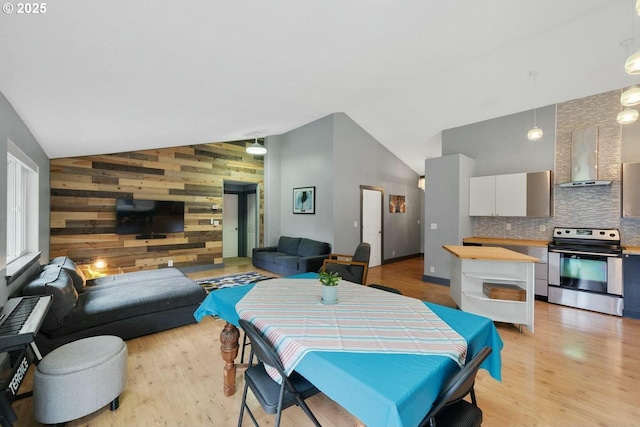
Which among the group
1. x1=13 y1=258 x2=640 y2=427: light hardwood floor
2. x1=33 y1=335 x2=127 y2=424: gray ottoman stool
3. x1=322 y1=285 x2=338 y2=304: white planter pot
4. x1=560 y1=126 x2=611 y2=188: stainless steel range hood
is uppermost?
x1=560 y1=126 x2=611 y2=188: stainless steel range hood

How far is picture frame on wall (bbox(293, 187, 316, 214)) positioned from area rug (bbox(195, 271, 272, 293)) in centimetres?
178

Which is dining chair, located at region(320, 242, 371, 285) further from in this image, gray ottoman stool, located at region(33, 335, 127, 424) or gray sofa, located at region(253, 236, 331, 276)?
gray ottoman stool, located at region(33, 335, 127, 424)

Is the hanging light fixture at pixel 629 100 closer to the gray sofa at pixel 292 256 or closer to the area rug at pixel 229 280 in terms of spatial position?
the gray sofa at pixel 292 256

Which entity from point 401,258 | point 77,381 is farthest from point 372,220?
point 77,381

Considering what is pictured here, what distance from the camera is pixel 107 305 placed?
2807 mm

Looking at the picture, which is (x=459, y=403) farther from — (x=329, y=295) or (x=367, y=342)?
(x=329, y=295)

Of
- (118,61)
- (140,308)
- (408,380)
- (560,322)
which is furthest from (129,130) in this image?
(560,322)

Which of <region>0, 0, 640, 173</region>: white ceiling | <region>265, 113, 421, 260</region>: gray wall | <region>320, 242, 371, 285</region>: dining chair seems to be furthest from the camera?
<region>265, 113, 421, 260</region>: gray wall

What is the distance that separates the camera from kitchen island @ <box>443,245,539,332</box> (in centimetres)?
305

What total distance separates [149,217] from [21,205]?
2.10m

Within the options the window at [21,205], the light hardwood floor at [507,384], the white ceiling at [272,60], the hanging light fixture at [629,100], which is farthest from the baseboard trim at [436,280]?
the window at [21,205]

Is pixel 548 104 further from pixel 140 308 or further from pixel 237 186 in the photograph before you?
pixel 237 186

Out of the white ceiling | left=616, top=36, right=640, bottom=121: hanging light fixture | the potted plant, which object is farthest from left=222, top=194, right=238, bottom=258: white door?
left=616, top=36, right=640, bottom=121: hanging light fixture

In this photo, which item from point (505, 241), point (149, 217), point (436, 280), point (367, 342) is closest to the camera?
point (367, 342)
